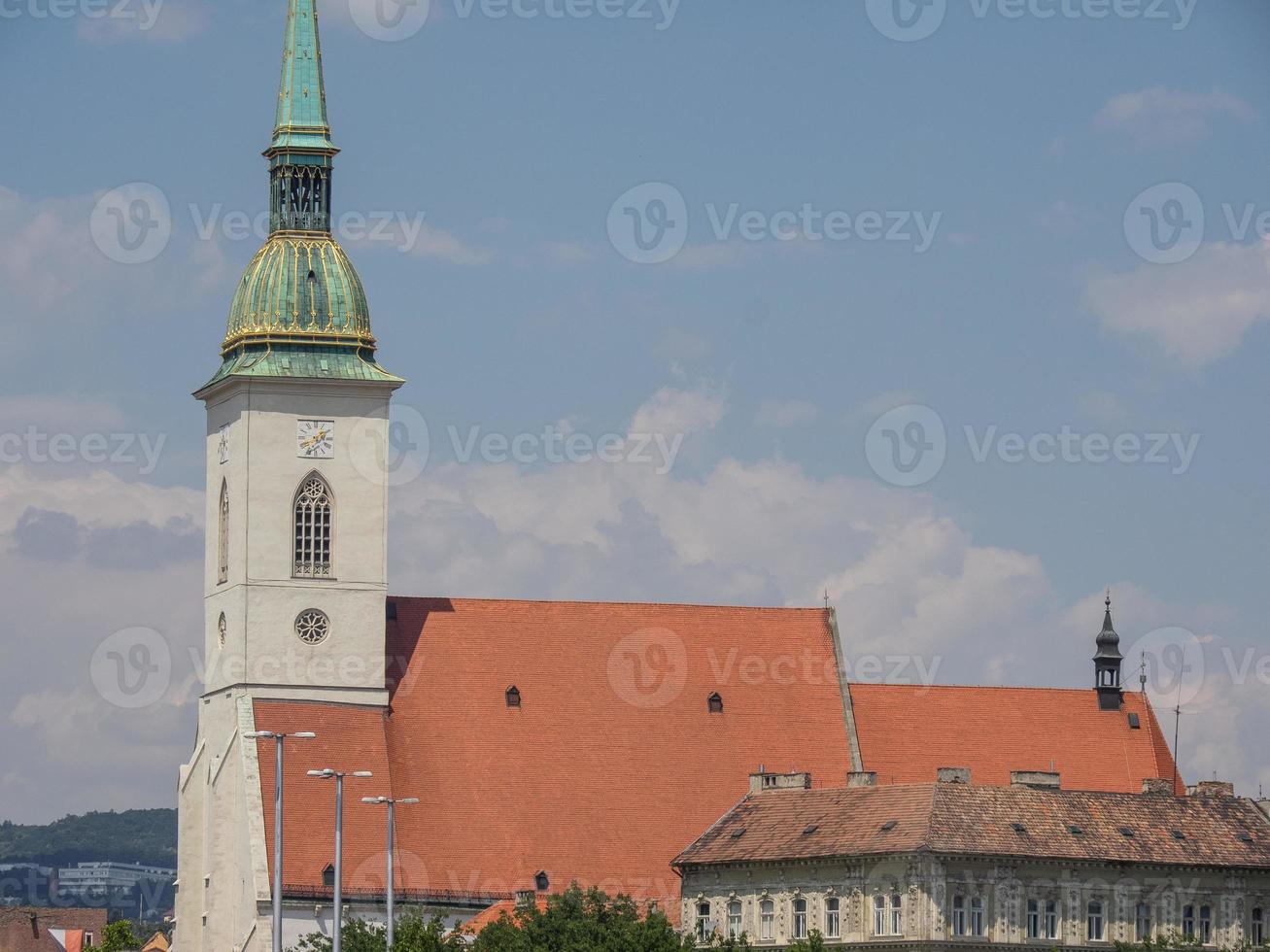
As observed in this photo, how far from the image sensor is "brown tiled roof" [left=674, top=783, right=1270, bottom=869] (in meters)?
96.6

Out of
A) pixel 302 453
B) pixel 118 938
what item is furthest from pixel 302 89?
pixel 118 938

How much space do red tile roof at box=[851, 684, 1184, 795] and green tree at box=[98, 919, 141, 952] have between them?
52729 mm

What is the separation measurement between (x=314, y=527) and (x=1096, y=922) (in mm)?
28393

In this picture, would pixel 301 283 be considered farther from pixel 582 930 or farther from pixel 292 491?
pixel 582 930

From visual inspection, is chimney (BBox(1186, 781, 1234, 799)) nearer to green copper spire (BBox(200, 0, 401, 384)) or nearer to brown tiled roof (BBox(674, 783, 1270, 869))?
brown tiled roof (BBox(674, 783, 1270, 869))

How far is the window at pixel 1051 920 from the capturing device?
96.4 m

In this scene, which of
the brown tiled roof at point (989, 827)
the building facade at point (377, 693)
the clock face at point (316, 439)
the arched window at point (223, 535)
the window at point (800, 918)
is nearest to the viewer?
the brown tiled roof at point (989, 827)

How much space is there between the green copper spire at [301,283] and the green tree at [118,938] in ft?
173

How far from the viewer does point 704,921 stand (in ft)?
335

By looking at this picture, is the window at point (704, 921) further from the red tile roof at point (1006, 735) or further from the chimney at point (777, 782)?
the red tile roof at point (1006, 735)

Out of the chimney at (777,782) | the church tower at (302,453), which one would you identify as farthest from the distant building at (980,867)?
the church tower at (302,453)

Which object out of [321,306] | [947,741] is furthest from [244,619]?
[947,741]

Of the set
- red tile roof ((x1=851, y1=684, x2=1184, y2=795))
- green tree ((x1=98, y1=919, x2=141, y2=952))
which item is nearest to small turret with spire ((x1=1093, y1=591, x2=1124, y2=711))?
red tile roof ((x1=851, y1=684, x2=1184, y2=795))

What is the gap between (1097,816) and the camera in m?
100
